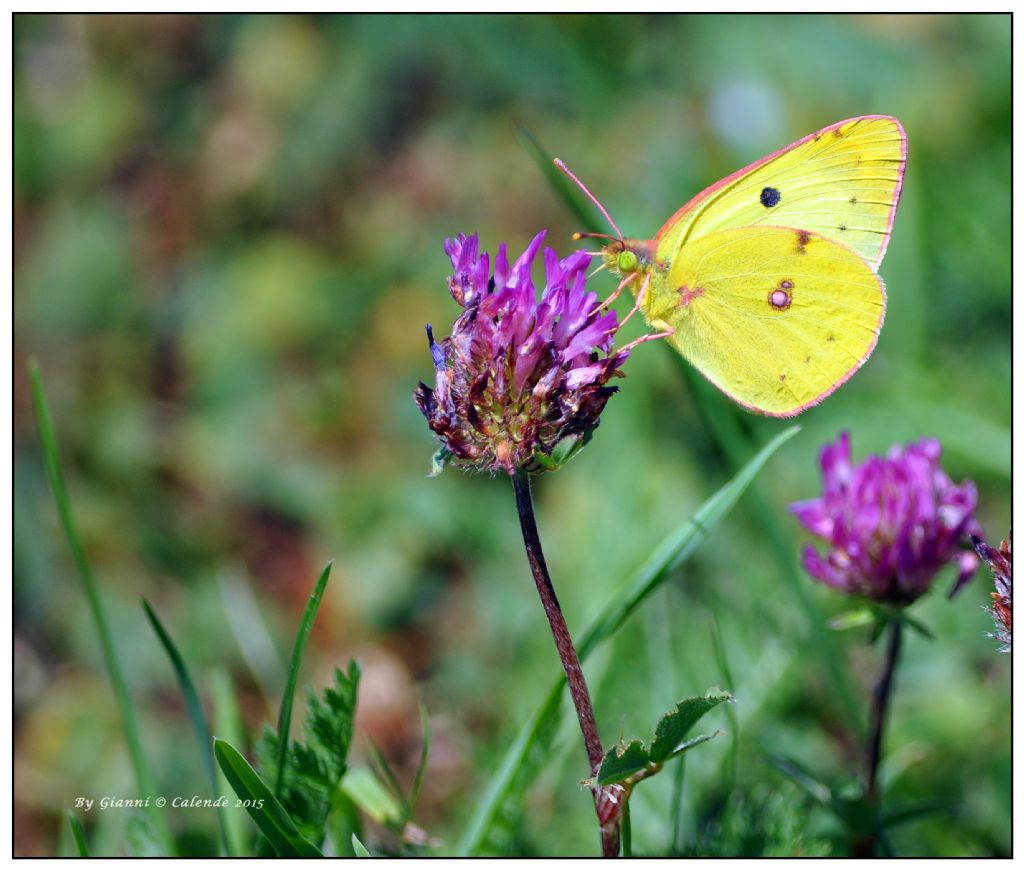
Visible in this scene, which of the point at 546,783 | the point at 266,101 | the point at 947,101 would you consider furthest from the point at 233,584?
the point at 947,101

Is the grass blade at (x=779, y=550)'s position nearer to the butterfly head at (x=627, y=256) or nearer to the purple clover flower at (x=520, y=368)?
the butterfly head at (x=627, y=256)

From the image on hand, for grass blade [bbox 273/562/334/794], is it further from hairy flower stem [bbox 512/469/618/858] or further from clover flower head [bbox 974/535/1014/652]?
clover flower head [bbox 974/535/1014/652]

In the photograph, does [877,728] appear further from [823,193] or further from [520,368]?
[823,193]

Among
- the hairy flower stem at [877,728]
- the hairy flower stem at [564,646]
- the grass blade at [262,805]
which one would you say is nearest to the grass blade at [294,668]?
the grass blade at [262,805]

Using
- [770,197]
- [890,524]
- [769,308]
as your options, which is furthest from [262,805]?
[770,197]

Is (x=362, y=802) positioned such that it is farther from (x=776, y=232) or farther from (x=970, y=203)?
(x=970, y=203)

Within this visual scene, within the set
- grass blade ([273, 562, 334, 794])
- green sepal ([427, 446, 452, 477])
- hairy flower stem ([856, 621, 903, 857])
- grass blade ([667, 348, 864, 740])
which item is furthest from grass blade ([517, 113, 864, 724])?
grass blade ([273, 562, 334, 794])
